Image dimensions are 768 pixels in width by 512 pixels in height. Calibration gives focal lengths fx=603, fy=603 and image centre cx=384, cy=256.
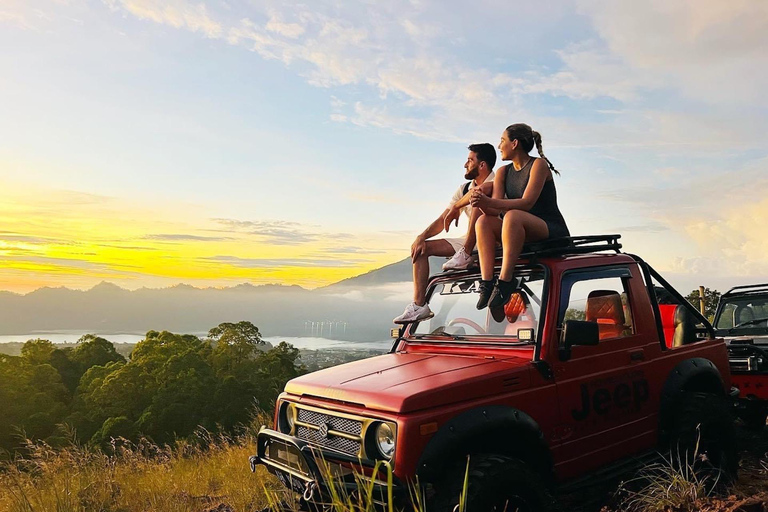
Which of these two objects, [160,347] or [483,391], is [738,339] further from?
[160,347]

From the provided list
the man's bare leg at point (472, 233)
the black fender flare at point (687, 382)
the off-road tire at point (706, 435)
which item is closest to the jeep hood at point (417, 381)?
the man's bare leg at point (472, 233)

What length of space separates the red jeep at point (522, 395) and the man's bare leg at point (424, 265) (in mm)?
92

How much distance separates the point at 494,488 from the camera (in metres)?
3.35

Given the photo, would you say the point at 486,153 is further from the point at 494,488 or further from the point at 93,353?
the point at 93,353

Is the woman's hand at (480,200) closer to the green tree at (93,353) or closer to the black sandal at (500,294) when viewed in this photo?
the black sandal at (500,294)

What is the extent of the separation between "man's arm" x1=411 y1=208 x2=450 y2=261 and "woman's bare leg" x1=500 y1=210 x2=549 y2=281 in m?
1.04

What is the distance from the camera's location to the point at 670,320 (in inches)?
235

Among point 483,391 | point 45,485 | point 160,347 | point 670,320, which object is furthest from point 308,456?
point 160,347

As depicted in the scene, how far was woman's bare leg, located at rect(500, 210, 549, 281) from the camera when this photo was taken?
4461 mm

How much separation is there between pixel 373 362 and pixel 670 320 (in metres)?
3.19

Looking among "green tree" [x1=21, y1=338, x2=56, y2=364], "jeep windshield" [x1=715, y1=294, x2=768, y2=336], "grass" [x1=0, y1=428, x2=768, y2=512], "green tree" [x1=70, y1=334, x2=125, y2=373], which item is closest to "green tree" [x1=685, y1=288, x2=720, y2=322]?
"jeep windshield" [x1=715, y1=294, x2=768, y2=336]

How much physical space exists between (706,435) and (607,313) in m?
1.35

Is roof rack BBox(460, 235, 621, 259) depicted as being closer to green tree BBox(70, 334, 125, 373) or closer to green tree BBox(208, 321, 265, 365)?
green tree BBox(208, 321, 265, 365)

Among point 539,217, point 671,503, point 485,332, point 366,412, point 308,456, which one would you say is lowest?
point 671,503
